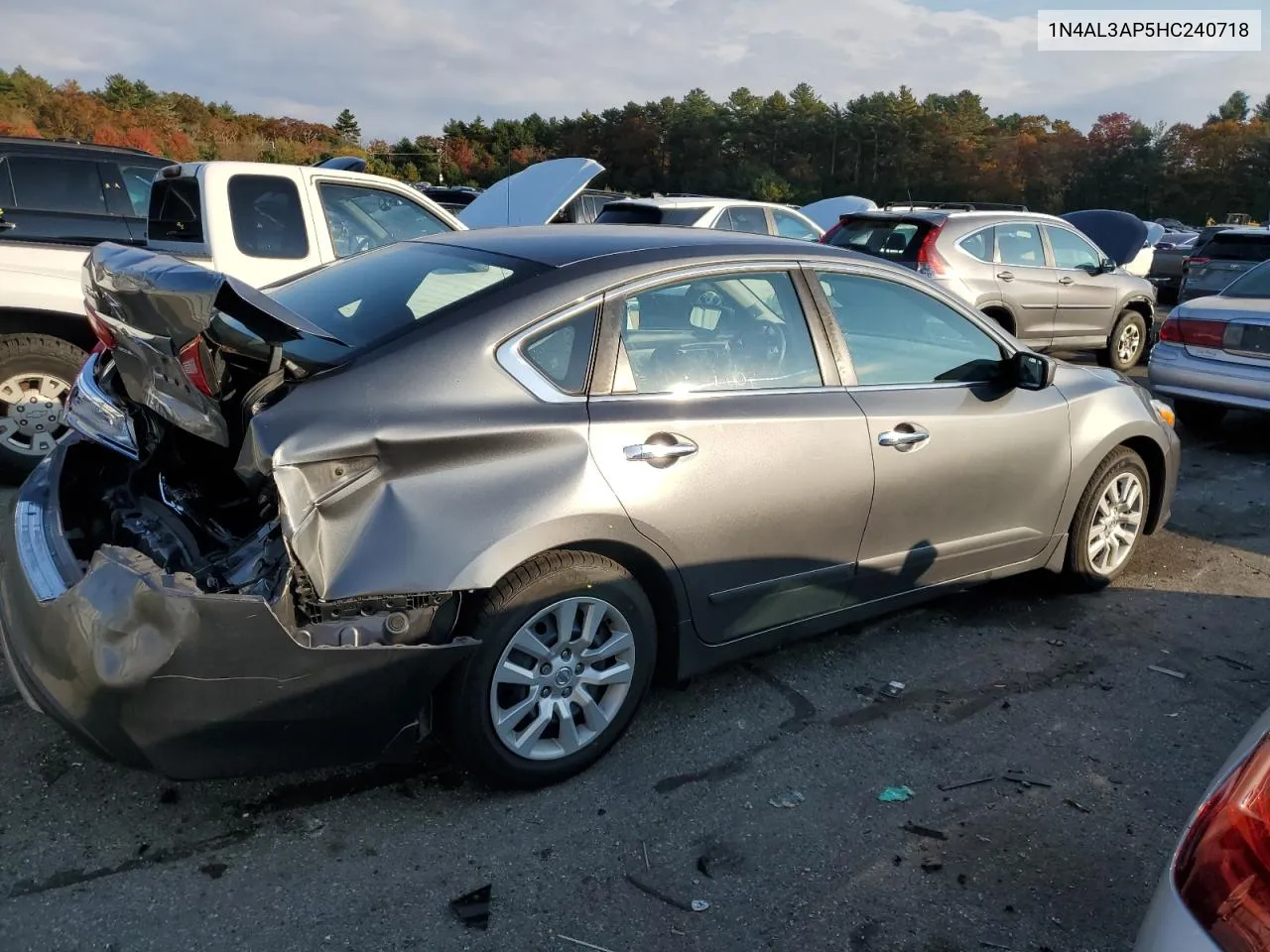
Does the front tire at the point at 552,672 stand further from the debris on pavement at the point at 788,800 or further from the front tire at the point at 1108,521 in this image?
the front tire at the point at 1108,521

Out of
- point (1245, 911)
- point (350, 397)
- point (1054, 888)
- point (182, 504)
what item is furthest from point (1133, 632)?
point (182, 504)

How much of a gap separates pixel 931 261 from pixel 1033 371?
5438mm

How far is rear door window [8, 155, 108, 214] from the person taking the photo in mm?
7234

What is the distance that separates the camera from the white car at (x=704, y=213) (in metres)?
10.4

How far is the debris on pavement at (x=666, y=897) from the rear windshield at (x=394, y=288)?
1.72 meters

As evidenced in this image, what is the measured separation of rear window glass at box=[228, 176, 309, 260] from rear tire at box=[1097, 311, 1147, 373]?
873 cm

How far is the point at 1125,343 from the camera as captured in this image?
438 inches

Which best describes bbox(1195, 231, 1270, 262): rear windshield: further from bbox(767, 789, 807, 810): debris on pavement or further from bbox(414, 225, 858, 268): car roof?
bbox(767, 789, 807, 810): debris on pavement

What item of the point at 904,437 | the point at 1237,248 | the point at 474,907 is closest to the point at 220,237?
the point at 904,437

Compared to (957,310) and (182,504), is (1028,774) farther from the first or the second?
(182,504)

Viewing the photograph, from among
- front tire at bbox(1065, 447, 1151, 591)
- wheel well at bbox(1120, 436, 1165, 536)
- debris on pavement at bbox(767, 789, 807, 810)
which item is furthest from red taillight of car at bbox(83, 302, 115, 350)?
wheel well at bbox(1120, 436, 1165, 536)

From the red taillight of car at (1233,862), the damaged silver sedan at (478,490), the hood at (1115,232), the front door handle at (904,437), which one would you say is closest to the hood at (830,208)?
the hood at (1115,232)

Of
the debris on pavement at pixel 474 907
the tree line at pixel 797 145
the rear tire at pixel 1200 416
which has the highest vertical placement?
the tree line at pixel 797 145

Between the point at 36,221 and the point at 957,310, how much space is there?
22.2 feet
